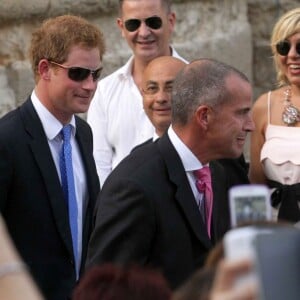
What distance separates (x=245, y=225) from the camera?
2.37m

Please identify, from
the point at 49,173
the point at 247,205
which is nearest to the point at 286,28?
the point at 49,173

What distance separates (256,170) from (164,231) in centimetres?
156

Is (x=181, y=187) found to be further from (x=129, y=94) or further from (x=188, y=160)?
(x=129, y=94)

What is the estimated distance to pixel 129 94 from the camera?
6.04 m

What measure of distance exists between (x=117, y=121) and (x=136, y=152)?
148 cm

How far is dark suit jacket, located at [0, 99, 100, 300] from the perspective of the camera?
4.82 meters

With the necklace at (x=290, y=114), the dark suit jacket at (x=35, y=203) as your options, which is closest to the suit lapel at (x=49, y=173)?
the dark suit jacket at (x=35, y=203)

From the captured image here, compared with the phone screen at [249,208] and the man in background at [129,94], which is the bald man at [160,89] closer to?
the man in background at [129,94]

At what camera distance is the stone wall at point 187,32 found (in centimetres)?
691

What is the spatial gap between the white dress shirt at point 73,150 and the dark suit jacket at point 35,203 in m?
0.03

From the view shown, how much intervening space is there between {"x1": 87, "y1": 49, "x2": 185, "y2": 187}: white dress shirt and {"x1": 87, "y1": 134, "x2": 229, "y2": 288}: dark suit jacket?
4.93 ft

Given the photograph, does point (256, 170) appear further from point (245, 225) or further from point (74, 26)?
point (245, 225)

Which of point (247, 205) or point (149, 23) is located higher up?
point (247, 205)

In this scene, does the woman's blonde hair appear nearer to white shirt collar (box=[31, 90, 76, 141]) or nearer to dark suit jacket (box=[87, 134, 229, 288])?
white shirt collar (box=[31, 90, 76, 141])
